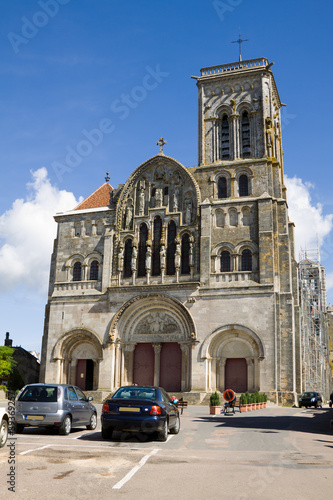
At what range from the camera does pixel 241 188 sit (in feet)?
122

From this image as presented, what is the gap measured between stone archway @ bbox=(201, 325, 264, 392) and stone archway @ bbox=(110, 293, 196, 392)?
73.8 inches

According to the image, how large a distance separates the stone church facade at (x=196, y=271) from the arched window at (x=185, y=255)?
0.25 ft

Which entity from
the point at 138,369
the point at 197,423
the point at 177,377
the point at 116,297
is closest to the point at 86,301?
the point at 116,297

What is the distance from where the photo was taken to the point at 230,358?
3394 cm

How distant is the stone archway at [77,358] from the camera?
37.1 m

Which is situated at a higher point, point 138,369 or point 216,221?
point 216,221

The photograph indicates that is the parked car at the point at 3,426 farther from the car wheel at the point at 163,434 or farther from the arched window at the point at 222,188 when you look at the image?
the arched window at the point at 222,188

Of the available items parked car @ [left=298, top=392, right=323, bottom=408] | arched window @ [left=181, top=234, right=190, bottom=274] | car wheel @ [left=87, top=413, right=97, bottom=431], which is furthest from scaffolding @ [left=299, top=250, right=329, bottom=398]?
car wheel @ [left=87, top=413, right=97, bottom=431]

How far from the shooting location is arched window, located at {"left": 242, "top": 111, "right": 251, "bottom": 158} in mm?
38312

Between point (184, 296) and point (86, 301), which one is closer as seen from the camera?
point (184, 296)

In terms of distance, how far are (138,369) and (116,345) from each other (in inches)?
93.0

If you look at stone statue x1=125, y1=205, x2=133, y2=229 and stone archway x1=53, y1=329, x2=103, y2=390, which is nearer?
stone archway x1=53, y1=329, x2=103, y2=390

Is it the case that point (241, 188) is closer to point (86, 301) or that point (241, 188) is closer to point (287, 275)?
point (287, 275)

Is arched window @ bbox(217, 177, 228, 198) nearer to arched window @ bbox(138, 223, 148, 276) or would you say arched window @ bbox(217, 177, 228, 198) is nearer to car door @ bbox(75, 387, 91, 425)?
arched window @ bbox(138, 223, 148, 276)
